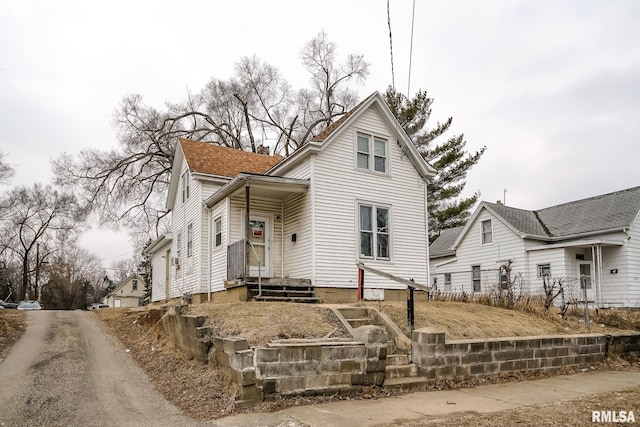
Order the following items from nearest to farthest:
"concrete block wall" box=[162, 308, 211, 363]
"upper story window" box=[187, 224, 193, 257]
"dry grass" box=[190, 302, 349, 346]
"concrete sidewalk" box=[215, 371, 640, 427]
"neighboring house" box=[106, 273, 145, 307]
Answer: "concrete sidewalk" box=[215, 371, 640, 427] → "dry grass" box=[190, 302, 349, 346] → "concrete block wall" box=[162, 308, 211, 363] → "upper story window" box=[187, 224, 193, 257] → "neighboring house" box=[106, 273, 145, 307]

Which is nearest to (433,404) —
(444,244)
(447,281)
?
(447,281)

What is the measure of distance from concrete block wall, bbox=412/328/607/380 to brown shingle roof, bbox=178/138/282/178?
10992 mm

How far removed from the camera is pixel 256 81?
1606 inches

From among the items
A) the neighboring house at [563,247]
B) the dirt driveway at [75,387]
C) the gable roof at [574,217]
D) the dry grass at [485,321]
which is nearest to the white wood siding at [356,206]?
the dry grass at [485,321]

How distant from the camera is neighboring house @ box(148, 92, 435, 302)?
1503 cm

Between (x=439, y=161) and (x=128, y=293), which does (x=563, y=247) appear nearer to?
(x=439, y=161)

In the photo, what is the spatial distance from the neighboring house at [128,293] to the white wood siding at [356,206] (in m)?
48.8

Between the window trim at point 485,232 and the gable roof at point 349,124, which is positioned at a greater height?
the gable roof at point 349,124

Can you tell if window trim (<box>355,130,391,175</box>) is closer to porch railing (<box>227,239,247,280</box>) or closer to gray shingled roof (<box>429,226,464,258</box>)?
porch railing (<box>227,239,247,280</box>)

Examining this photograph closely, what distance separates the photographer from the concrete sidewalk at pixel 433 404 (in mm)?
6723

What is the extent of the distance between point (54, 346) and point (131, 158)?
2338 centimetres

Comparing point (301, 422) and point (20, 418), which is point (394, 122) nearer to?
point (301, 422)

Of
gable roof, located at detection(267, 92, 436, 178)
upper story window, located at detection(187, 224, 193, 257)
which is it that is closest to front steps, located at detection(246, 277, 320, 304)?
gable roof, located at detection(267, 92, 436, 178)

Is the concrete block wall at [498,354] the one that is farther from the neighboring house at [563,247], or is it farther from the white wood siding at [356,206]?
the neighboring house at [563,247]
